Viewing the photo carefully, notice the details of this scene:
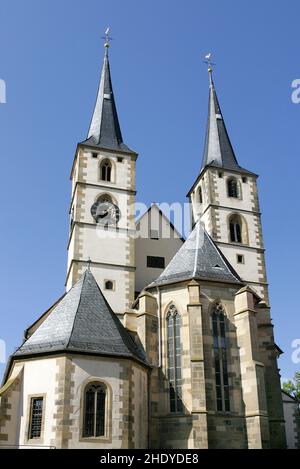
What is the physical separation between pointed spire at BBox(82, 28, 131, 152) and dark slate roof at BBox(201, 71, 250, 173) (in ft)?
18.9

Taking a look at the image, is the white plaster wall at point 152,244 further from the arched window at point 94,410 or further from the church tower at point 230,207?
the arched window at point 94,410

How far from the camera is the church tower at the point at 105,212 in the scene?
27469 mm

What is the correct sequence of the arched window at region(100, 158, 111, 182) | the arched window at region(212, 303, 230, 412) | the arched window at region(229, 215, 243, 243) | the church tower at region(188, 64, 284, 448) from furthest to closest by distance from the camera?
the arched window at region(229, 215, 243, 243)
the arched window at region(100, 158, 111, 182)
the church tower at region(188, 64, 284, 448)
the arched window at region(212, 303, 230, 412)

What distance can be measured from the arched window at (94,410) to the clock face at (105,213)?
12823 mm

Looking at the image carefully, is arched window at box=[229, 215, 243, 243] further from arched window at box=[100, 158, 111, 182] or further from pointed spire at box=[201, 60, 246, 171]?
arched window at box=[100, 158, 111, 182]

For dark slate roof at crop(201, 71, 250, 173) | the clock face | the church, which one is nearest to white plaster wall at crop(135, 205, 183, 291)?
the church

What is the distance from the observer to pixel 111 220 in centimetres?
2947

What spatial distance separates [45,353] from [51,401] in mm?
1619

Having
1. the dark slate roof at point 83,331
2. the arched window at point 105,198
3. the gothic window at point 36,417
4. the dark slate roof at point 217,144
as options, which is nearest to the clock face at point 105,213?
the arched window at point 105,198

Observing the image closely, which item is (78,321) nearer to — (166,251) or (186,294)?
(186,294)

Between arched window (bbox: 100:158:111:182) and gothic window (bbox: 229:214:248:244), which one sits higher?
arched window (bbox: 100:158:111:182)

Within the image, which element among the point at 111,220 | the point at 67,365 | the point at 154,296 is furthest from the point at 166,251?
the point at 67,365

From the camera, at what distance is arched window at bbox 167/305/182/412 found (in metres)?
20.4

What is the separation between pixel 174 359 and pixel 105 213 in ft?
35.4
